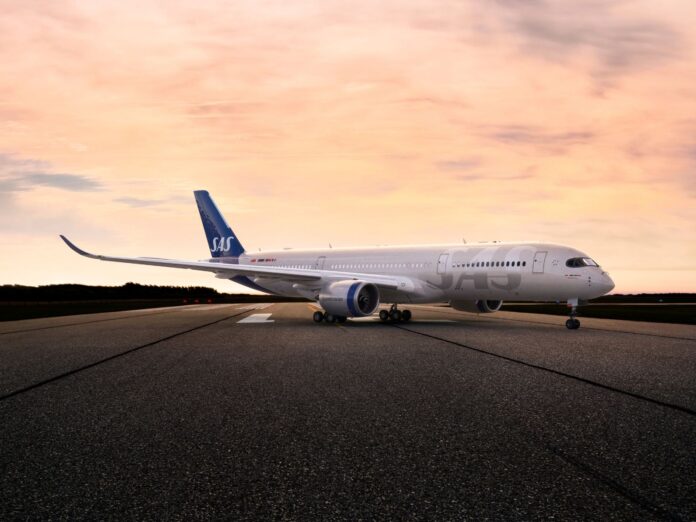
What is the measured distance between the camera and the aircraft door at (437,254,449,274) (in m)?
24.4

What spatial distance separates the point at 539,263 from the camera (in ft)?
71.5

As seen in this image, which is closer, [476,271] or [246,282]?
[476,271]

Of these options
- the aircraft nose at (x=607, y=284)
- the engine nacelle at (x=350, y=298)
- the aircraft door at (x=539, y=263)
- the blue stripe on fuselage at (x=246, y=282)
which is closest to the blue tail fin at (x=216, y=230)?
the blue stripe on fuselage at (x=246, y=282)

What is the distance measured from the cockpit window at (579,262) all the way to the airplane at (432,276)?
31 mm

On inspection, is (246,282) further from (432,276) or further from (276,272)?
(432,276)

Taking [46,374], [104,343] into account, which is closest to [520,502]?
[46,374]

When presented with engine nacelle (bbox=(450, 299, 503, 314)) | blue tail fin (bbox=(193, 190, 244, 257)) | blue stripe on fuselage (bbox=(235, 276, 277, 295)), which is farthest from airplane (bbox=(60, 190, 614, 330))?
blue tail fin (bbox=(193, 190, 244, 257))

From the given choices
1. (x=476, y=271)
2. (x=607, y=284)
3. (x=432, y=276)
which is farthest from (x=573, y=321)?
(x=432, y=276)

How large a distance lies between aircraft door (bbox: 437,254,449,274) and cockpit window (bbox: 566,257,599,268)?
4.78 meters

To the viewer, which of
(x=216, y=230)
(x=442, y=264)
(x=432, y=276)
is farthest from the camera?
(x=216, y=230)

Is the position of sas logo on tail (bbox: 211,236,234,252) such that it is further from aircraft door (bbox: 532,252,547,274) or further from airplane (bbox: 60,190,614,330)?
aircraft door (bbox: 532,252,547,274)

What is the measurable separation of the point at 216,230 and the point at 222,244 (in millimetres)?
1010

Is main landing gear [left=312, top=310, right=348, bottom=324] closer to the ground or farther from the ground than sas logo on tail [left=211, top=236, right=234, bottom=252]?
closer to the ground

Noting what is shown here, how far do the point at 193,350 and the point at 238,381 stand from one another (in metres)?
4.82
